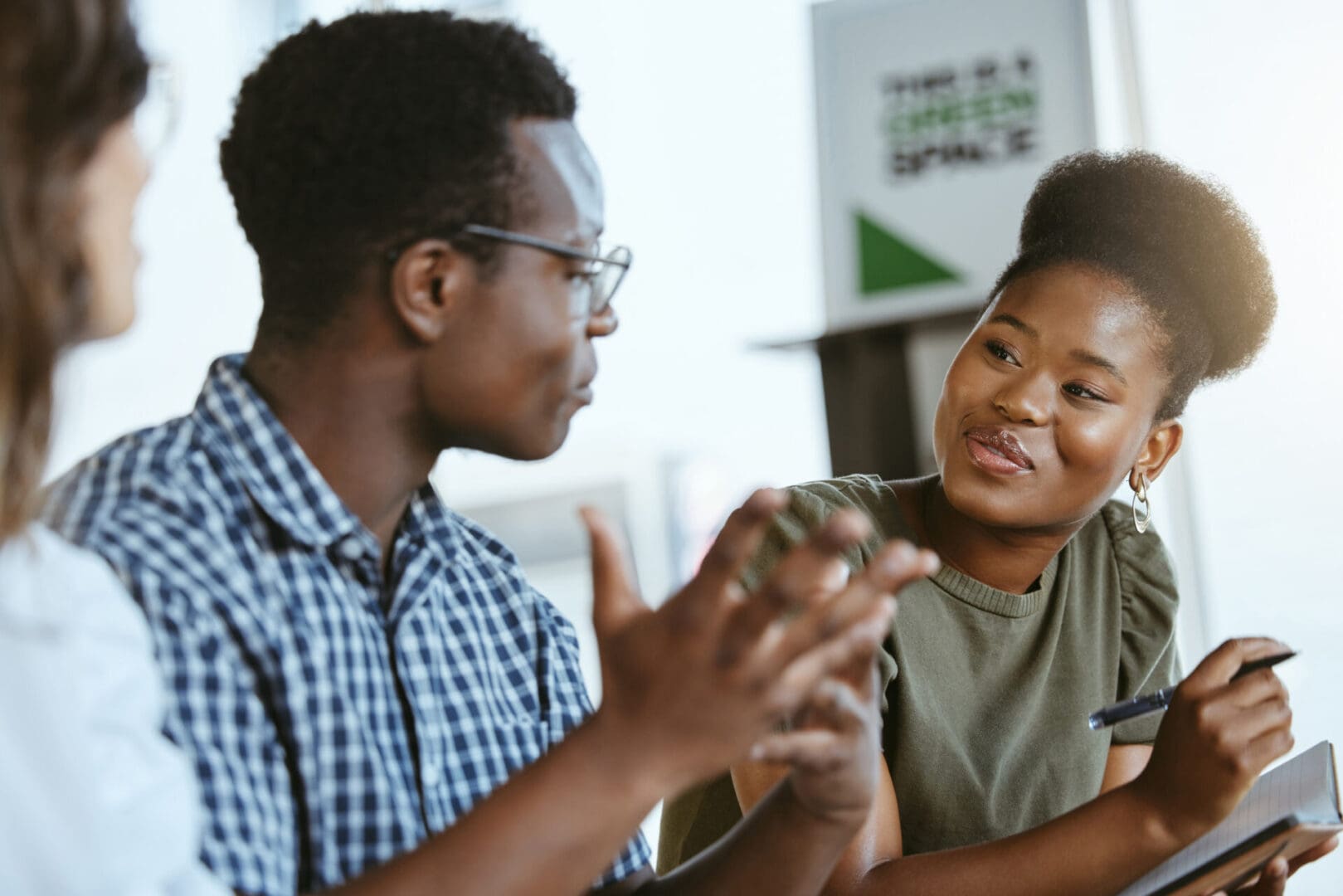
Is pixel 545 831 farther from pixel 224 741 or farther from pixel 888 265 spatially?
pixel 888 265

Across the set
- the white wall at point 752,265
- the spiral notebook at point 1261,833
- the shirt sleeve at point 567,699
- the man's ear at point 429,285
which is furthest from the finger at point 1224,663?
the white wall at point 752,265

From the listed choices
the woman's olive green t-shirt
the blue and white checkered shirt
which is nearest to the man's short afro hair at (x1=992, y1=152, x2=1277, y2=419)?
the woman's olive green t-shirt

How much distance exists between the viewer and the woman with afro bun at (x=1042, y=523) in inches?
51.8

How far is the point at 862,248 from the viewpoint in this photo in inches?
112

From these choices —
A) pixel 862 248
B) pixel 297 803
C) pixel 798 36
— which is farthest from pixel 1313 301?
pixel 297 803

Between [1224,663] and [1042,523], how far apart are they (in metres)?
0.27

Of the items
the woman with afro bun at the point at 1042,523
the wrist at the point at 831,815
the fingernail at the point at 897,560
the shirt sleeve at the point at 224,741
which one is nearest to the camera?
the fingernail at the point at 897,560

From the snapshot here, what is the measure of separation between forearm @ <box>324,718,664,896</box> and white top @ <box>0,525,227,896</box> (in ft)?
0.39

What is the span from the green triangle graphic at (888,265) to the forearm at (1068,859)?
1.74m

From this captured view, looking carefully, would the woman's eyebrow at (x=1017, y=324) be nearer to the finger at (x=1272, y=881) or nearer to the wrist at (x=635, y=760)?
the finger at (x=1272, y=881)

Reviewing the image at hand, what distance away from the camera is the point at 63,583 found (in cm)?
67

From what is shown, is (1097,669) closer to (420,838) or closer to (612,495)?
(420,838)

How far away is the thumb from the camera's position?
2.39 ft

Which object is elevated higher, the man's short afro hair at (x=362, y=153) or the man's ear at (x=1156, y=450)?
the man's short afro hair at (x=362, y=153)
